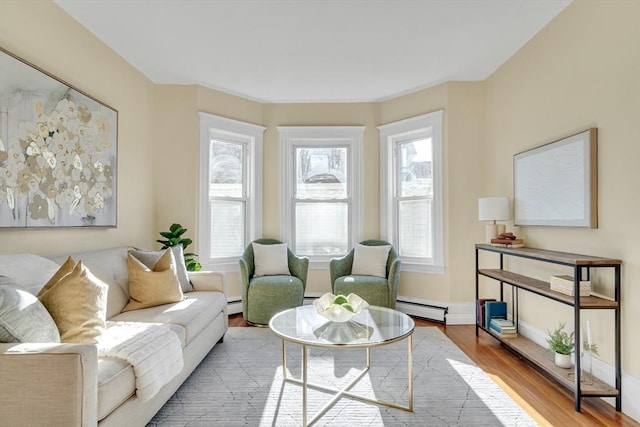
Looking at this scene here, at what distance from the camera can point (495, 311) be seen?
344 cm

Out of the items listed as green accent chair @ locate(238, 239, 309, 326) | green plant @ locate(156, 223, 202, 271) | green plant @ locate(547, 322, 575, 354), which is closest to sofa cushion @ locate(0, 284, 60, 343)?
green plant @ locate(156, 223, 202, 271)

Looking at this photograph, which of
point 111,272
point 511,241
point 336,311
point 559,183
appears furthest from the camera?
point 511,241

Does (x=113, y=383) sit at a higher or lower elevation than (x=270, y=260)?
lower

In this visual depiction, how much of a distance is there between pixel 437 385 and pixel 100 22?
3.78 meters

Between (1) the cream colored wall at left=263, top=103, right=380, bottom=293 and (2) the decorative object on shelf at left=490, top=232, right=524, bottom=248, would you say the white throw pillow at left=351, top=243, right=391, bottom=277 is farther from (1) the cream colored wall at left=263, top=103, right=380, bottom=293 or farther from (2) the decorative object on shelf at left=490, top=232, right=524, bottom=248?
(2) the decorative object on shelf at left=490, top=232, right=524, bottom=248

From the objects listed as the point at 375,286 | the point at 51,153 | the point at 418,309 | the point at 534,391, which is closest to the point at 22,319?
the point at 51,153

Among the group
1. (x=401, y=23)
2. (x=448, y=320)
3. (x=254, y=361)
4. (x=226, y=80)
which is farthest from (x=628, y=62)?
(x=226, y=80)

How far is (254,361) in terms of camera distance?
2.96 meters

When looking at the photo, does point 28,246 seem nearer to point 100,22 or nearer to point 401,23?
point 100,22

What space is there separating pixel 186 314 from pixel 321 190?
2699 millimetres

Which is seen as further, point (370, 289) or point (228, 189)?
point (228, 189)

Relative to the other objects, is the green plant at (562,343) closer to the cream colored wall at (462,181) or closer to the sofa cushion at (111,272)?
the cream colored wall at (462,181)

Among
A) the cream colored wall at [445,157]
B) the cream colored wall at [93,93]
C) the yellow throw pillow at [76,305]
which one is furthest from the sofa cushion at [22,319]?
the cream colored wall at [445,157]

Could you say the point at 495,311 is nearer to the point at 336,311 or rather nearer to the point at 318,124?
the point at 336,311
